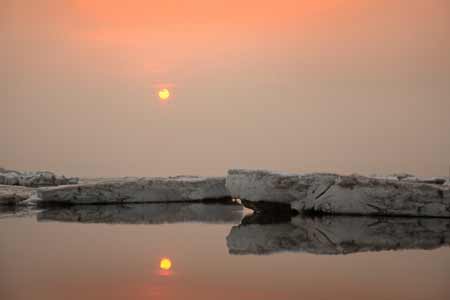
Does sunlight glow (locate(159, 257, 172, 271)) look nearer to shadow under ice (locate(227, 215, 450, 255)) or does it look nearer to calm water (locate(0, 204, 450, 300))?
calm water (locate(0, 204, 450, 300))

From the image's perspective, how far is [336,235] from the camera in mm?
4223

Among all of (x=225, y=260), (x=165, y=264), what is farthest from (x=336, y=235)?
(x=165, y=264)

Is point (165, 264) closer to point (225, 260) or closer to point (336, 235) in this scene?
point (225, 260)

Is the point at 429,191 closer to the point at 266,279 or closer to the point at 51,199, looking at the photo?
the point at 266,279

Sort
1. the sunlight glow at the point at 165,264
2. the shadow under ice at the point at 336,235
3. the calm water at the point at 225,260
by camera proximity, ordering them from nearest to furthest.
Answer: the calm water at the point at 225,260 < the sunlight glow at the point at 165,264 < the shadow under ice at the point at 336,235

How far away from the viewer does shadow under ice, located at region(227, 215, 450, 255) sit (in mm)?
3551

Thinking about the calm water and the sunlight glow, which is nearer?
the calm water

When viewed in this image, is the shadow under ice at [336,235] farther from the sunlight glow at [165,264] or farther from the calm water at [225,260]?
the sunlight glow at [165,264]

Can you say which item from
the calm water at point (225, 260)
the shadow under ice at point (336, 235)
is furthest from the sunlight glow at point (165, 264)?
the shadow under ice at point (336, 235)

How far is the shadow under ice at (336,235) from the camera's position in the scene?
3.55 m

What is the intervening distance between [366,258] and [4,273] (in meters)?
1.94

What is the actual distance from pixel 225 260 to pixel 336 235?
1489 mm

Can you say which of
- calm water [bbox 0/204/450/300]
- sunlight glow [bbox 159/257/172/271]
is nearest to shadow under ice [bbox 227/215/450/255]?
calm water [bbox 0/204/450/300]

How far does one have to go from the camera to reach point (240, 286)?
7.56 ft
